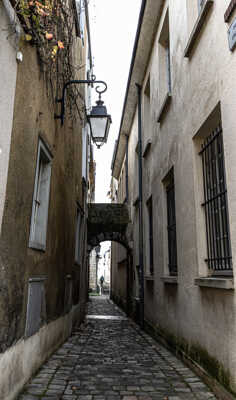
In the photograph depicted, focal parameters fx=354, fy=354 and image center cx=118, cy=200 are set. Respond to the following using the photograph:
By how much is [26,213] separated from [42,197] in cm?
123

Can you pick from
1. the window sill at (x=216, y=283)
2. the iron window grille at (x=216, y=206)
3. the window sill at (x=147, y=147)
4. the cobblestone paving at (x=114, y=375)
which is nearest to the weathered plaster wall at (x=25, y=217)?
the cobblestone paving at (x=114, y=375)

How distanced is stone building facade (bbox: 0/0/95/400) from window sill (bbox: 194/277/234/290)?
2.01m

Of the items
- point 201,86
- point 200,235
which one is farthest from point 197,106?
point 200,235

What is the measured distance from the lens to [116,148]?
16.1 metres

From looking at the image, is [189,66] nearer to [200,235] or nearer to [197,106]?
[197,106]

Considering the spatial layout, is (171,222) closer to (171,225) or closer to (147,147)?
(171,225)

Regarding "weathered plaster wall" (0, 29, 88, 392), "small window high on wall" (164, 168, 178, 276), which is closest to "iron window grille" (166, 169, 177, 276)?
"small window high on wall" (164, 168, 178, 276)

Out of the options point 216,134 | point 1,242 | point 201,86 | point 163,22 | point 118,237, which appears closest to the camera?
point 1,242

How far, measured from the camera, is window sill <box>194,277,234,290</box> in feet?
10.9

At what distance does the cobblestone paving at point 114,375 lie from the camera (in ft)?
12.2

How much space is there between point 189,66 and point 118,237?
894 centimetres

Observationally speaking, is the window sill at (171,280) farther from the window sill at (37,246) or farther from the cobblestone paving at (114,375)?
the window sill at (37,246)

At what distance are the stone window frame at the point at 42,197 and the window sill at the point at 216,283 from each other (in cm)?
207

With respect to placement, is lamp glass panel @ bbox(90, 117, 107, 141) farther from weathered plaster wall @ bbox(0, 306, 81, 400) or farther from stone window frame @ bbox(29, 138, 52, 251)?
weathered plaster wall @ bbox(0, 306, 81, 400)
